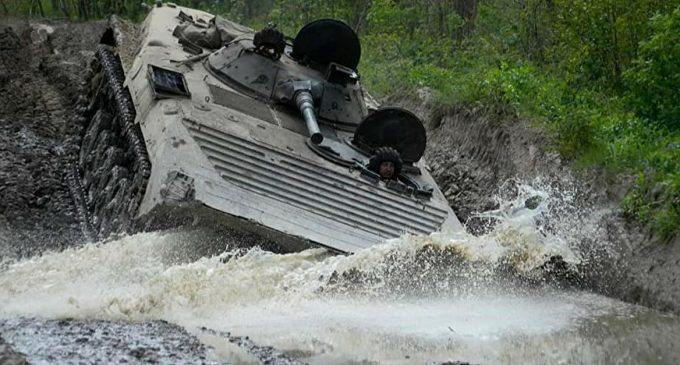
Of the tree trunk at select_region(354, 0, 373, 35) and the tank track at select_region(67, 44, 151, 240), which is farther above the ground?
the tank track at select_region(67, 44, 151, 240)

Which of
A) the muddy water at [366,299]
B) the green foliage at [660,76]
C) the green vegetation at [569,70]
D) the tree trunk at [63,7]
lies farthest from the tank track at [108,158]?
the tree trunk at [63,7]

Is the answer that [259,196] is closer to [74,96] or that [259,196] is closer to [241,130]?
[241,130]

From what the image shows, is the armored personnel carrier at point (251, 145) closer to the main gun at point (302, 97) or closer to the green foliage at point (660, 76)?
the main gun at point (302, 97)

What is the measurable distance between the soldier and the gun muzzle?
62cm

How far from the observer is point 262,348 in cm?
682

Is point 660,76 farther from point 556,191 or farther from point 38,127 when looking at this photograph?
point 38,127

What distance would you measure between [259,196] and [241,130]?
1479 millimetres

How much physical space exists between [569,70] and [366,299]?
23.4 feet

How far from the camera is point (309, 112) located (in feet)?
39.2

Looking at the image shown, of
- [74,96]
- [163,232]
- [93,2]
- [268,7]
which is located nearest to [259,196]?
[163,232]

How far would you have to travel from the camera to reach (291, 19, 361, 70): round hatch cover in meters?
13.6

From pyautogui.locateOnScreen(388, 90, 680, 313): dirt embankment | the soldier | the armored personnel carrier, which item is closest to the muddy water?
pyautogui.locateOnScreen(388, 90, 680, 313): dirt embankment

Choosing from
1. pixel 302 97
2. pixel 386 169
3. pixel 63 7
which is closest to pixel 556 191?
pixel 386 169

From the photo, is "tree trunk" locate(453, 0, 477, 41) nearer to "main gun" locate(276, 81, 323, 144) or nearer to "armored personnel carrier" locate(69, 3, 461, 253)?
"armored personnel carrier" locate(69, 3, 461, 253)
